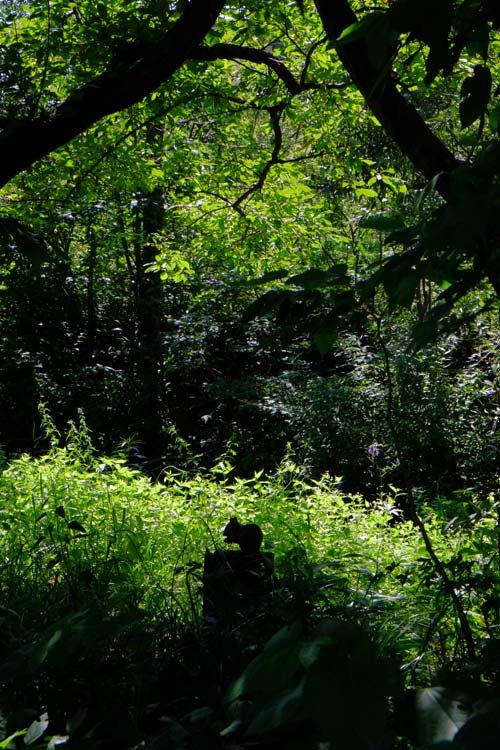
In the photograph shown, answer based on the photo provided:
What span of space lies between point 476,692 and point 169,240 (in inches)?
324

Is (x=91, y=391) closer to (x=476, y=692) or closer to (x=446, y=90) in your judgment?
(x=446, y=90)

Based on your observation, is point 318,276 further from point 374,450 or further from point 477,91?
point 374,450

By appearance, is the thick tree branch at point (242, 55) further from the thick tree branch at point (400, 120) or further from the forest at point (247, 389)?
the thick tree branch at point (400, 120)

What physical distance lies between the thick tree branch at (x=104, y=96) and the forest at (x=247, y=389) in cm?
1

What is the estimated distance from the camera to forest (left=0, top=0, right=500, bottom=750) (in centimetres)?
125

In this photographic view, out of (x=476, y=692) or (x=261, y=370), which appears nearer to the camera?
(x=476, y=692)

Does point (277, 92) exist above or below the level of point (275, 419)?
above

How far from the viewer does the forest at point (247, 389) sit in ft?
4.09

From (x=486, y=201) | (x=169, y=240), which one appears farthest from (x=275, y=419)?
(x=486, y=201)

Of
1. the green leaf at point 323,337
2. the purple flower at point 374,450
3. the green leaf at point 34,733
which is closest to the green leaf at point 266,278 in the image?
the green leaf at point 323,337

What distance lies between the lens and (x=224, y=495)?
516cm

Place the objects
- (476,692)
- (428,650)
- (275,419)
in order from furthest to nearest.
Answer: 1. (275,419)
2. (428,650)
3. (476,692)

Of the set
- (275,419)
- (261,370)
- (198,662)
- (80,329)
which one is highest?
(80,329)

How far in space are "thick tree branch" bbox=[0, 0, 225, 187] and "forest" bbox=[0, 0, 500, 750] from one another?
1 cm
